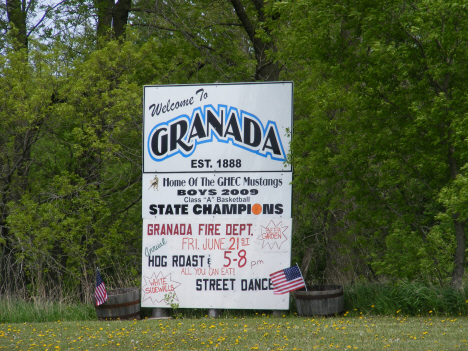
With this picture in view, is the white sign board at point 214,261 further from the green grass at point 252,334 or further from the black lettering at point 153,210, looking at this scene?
the green grass at point 252,334

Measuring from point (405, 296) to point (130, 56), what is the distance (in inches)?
347

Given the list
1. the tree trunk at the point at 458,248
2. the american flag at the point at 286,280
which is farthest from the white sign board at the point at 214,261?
the tree trunk at the point at 458,248

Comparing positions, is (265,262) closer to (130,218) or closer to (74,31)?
(130,218)

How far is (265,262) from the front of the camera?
925 cm

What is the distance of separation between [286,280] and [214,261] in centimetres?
135

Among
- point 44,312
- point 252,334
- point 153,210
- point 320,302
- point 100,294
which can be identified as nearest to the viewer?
point 252,334

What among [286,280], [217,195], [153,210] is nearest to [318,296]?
[286,280]

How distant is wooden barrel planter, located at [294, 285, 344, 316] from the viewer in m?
8.73

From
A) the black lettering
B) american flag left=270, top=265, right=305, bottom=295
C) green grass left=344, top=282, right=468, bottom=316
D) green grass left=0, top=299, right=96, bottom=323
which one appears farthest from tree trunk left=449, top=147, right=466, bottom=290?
green grass left=0, top=299, right=96, bottom=323

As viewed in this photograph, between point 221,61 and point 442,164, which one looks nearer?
point 442,164

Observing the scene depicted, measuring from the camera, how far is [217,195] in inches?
374

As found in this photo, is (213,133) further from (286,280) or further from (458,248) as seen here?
(458,248)

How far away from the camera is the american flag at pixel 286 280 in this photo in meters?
8.90

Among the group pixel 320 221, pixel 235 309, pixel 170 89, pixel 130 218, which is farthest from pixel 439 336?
pixel 130 218
